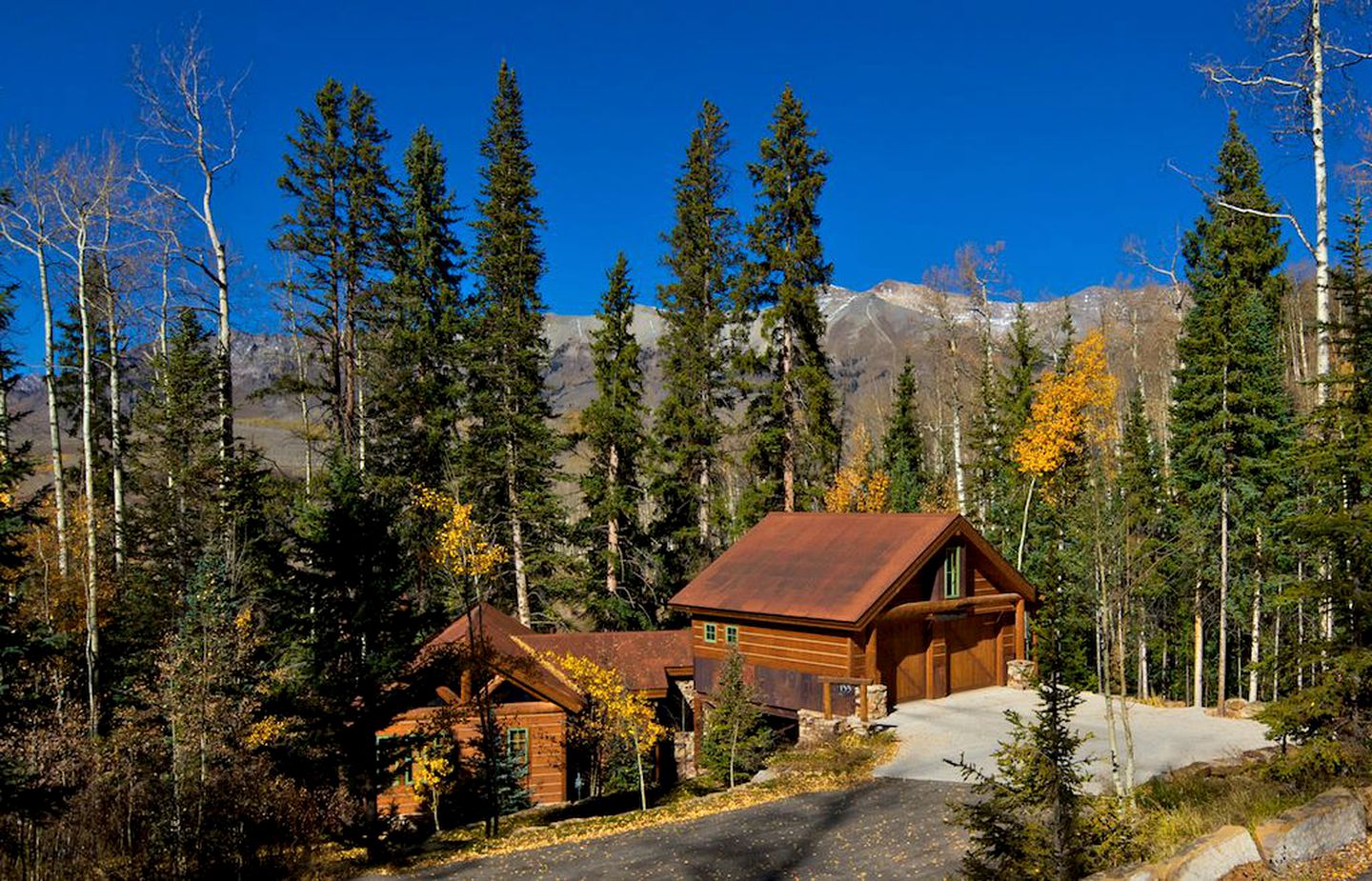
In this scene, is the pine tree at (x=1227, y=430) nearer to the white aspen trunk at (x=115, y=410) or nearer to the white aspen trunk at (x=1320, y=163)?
the white aspen trunk at (x=1320, y=163)

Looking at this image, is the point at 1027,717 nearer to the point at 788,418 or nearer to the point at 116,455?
the point at 788,418

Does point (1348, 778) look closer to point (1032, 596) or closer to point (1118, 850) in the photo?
point (1118, 850)

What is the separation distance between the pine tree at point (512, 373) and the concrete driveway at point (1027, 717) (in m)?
14.3

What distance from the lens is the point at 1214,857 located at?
7.55m

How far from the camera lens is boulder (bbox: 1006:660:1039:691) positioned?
2658 cm

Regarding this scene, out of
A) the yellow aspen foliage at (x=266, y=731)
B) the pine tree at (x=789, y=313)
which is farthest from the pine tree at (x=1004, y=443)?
the yellow aspen foliage at (x=266, y=731)

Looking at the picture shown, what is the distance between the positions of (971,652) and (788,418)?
10667 mm

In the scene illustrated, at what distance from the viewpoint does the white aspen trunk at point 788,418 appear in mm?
32125

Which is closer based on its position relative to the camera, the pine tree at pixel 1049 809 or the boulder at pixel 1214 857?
the boulder at pixel 1214 857

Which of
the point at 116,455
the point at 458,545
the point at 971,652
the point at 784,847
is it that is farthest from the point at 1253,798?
the point at 116,455

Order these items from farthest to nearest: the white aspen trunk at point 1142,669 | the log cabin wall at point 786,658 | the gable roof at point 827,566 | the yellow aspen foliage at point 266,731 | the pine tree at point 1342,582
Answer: the white aspen trunk at point 1142,669 → the gable roof at point 827,566 → the log cabin wall at point 786,658 → the yellow aspen foliage at point 266,731 → the pine tree at point 1342,582

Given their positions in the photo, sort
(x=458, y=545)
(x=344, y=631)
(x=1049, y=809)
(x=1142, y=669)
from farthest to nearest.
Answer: (x=1142, y=669)
(x=458, y=545)
(x=344, y=631)
(x=1049, y=809)

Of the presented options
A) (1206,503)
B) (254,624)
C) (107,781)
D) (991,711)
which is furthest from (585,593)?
(1206,503)

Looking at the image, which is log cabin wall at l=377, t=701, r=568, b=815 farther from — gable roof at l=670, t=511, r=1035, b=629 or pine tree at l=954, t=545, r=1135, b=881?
pine tree at l=954, t=545, r=1135, b=881
